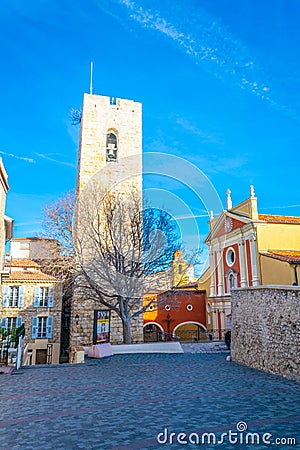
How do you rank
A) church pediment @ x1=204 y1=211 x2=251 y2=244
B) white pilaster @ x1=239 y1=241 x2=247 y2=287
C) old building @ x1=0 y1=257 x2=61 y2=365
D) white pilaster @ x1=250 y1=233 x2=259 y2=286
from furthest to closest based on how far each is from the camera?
church pediment @ x1=204 y1=211 x2=251 y2=244, white pilaster @ x1=239 y1=241 x2=247 y2=287, white pilaster @ x1=250 y1=233 x2=259 y2=286, old building @ x1=0 y1=257 x2=61 y2=365

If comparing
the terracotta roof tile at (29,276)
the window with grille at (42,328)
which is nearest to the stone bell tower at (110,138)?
the terracotta roof tile at (29,276)

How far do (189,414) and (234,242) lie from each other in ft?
73.3

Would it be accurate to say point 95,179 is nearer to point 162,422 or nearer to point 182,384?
point 182,384

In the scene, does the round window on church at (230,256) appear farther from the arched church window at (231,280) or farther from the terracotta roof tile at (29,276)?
the terracotta roof tile at (29,276)

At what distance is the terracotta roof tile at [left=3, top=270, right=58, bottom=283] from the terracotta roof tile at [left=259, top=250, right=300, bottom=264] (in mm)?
14189

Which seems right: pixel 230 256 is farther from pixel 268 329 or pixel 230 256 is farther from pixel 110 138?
pixel 268 329

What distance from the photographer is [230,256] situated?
2794 cm

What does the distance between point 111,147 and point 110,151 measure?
0.26m

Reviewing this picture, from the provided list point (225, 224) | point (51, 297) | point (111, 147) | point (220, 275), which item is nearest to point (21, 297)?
point (51, 297)

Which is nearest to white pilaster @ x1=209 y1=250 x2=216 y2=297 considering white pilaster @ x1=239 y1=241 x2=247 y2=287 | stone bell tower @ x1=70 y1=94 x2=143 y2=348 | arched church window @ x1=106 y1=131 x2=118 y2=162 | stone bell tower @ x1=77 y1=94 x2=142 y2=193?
white pilaster @ x1=239 y1=241 x2=247 y2=287

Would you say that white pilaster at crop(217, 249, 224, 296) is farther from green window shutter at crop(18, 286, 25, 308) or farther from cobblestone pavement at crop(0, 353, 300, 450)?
cobblestone pavement at crop(0, 353, 300, 450)

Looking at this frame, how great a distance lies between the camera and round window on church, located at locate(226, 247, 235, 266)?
27.5 m

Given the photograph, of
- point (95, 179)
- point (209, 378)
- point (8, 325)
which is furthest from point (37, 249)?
point (209, 378)

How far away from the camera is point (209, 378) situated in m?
8.80
